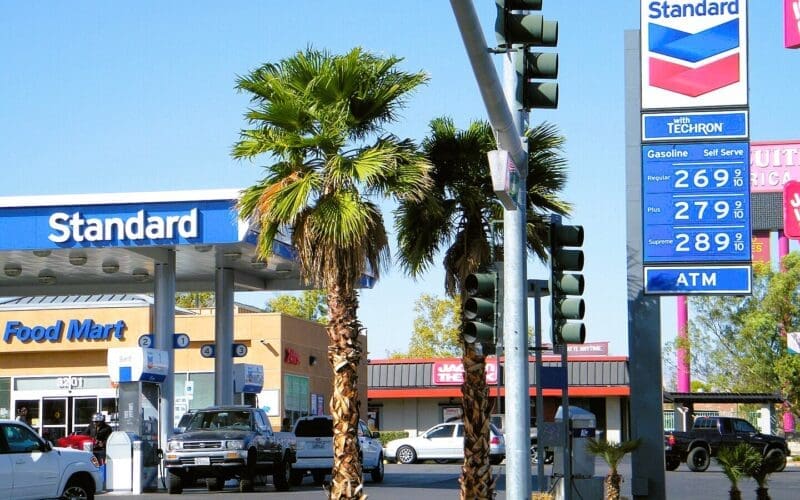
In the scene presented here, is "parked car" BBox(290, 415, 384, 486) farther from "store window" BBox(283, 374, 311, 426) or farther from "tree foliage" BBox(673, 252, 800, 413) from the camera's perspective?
"tree foliage" BBox(673, 252, 800, 413)

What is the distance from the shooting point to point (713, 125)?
20203mm

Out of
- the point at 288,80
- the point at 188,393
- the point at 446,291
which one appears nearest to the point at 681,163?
the point at 446,291

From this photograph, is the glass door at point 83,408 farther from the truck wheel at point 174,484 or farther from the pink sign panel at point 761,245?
the pink sign panel at point 761,245

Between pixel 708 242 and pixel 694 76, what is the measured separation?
103 inches

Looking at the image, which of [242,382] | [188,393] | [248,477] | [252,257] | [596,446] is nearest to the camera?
[596,446]

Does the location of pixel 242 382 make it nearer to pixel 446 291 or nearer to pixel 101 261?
pixel 101 261

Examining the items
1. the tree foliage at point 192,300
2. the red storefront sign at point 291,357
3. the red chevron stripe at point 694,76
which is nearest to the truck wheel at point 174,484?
the red chevron stripe at point 694,76

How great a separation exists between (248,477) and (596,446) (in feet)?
33.0

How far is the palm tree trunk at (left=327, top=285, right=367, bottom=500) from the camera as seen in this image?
19.4 m

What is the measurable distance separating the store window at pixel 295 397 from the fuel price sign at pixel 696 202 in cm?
3065

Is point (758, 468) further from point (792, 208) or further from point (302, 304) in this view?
point (302, 304)

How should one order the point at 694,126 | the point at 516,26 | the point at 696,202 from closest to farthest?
1. the point at 516,26
2. the point at 696,202
3. the point at 694,126

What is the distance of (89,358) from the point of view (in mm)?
48938

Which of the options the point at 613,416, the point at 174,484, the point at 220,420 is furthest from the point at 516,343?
the point at 613,416
